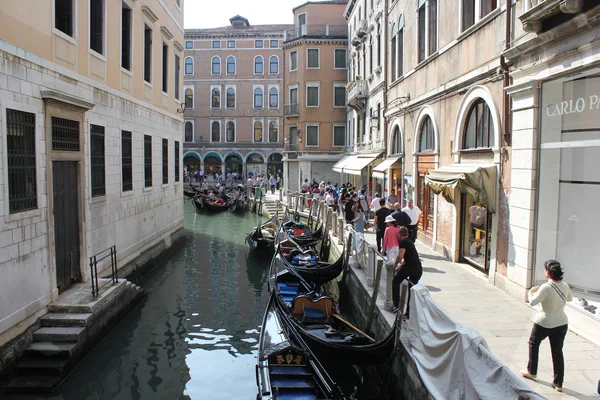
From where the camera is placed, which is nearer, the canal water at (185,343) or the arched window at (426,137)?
the canal water at (185,343)

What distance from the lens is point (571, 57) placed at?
654 cm

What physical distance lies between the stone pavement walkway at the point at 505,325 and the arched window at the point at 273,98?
3851 cm

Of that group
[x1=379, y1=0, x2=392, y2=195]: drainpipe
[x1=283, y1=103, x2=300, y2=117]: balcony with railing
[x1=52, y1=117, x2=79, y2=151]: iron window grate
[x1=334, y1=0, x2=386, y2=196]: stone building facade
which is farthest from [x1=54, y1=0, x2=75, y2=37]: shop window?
[x1=283, y1=103, x2=300, y2=117]: balcony with railing

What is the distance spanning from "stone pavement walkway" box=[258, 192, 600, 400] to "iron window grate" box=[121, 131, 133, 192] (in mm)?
7305

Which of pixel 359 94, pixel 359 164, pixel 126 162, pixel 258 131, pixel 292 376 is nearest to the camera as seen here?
pixel 292 376

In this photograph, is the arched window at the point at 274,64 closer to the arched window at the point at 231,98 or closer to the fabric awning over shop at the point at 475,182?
the arched window at the point at 231,98

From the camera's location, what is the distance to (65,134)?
28.9 ft

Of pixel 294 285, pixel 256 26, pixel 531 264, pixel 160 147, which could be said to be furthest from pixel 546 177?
pixel 256 26

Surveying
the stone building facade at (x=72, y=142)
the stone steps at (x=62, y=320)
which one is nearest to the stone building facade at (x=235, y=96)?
the stone building facade at (x=72, y=142)

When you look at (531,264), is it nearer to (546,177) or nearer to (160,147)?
(546,177)

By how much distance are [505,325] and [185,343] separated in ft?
17.4

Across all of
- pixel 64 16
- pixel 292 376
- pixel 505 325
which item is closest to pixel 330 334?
pixel 292 376

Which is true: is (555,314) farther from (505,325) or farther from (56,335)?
(56,335)

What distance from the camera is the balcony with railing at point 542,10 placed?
6.09 m
